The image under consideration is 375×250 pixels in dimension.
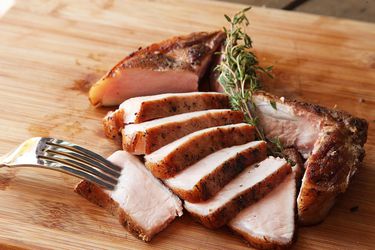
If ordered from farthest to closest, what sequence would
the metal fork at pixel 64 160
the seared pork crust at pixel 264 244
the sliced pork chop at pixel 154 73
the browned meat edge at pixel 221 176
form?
the sliced pork chop at pixel 154 73 → the metal fork at pixel 64 160 → the browned meat edge at pixel 221 176 → the seared pork crust at pixel 264 244

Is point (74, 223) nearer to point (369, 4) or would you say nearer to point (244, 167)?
Answer: point (244, 167)

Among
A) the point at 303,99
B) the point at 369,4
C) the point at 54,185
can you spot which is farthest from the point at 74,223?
the point at 369,4

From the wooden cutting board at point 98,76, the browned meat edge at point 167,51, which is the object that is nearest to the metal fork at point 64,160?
the wooden cutting board at point 98,76

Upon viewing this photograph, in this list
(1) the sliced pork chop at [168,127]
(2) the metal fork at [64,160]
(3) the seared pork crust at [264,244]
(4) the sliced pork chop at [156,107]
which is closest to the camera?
(3) the seared pork crust at [264,244]

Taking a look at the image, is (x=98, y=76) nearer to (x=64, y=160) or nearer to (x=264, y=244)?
(x=64, y=160)

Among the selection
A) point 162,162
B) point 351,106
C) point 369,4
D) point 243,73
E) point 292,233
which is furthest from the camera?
point 369,4

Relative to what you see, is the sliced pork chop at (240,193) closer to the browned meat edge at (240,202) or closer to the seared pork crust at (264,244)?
the browned meat edge at (240,202)
